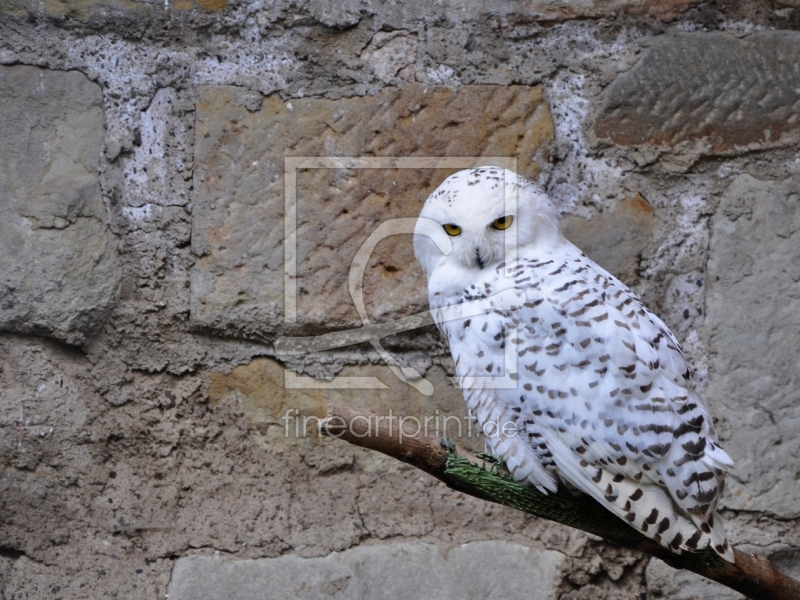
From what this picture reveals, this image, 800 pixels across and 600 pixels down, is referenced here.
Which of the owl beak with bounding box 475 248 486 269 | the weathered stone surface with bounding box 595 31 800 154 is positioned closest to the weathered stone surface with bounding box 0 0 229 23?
the owl beak with bounding box 475 248 486 269

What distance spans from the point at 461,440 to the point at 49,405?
2.82 feet

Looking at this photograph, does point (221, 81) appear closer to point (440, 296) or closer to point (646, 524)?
point (440, 296)

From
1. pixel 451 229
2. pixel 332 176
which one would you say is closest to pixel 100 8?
pixel 332 176

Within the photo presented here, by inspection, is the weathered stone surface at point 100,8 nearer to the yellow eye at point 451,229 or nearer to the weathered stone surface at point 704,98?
the yellow eye at point 451,229

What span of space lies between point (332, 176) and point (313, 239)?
0.14m

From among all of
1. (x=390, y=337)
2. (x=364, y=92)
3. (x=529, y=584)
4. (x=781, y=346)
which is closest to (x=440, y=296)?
(x=390, y=337)

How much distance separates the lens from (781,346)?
1.82m

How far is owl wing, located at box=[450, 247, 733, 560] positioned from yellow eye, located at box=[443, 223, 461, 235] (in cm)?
15

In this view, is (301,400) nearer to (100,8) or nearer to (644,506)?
(644,506)

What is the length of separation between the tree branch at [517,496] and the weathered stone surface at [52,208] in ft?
2.43

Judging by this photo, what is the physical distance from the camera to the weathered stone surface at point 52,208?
1.77m

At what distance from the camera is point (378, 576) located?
1.72 metres

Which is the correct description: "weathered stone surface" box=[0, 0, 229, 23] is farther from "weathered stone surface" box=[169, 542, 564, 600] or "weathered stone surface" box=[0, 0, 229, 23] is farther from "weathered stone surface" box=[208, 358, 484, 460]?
"weathered stone surface" box=[169, 542, 564, 600]

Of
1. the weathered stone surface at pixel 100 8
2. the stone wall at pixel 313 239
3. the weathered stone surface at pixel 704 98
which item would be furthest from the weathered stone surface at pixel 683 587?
the weathered stone surface at pixel 100 8
